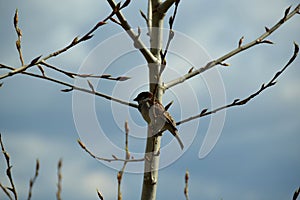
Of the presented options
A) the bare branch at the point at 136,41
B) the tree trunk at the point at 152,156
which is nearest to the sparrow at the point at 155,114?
the tree trunk at the point at 152,156

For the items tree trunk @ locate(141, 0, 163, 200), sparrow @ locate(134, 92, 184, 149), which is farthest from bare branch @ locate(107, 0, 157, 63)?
sparrow @ locate(134, 92, 184, 149)

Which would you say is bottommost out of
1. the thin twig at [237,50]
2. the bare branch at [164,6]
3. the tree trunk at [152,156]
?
the tree trunk at [152,156]

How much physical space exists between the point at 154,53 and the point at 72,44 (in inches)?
46.8

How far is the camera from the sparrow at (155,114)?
3.27m

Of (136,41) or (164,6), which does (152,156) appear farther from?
(164,6)

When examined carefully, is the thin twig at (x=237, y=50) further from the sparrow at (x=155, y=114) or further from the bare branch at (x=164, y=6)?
the bare branch at (x=164, y=6)

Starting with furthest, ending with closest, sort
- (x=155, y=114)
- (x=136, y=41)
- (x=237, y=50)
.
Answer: (x=237, y=50), (x=136, y=41), (x=155, y=114)

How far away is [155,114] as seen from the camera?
10.5 ft

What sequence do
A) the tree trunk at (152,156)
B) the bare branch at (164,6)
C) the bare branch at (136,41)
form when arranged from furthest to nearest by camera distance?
the bare branch at (164,6) < the bare branch at (136,41) < the tree trunk at (152,156)

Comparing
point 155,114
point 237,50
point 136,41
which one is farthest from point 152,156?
A: point 237,50

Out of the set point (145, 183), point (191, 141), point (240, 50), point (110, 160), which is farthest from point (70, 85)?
point (240, 50)

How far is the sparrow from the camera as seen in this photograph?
3.27 m

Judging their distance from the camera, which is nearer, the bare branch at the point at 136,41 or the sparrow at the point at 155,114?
the sparrow at the point at 155,114

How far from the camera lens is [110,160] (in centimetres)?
318
